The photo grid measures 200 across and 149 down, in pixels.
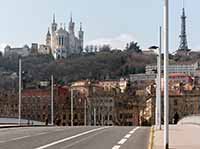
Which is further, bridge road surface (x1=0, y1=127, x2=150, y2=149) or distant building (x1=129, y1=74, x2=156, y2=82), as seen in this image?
distant building (x1=129, y1=74, x2=156, y2=82)

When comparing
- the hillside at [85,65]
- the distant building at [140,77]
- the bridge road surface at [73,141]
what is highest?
the hillside at [85,65]

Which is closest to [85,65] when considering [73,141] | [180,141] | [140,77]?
[140,77]

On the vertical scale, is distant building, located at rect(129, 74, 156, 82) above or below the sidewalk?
above

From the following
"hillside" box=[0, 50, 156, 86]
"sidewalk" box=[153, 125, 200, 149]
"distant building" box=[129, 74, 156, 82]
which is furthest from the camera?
"distant building" box=[129, 74, 156, 82]

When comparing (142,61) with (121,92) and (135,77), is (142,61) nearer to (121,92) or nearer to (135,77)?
(135,77)

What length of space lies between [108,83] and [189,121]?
11637cm

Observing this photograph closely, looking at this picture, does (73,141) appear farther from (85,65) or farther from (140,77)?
(85,65)

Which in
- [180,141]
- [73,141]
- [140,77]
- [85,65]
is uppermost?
[85,65]

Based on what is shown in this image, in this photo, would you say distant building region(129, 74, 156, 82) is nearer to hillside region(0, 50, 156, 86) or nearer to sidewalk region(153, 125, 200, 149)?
hillside region(0, 50, 156, 86)

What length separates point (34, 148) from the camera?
62.0ft

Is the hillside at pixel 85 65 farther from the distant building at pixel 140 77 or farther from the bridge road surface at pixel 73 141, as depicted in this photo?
the bridge road surface at pixel 73 141

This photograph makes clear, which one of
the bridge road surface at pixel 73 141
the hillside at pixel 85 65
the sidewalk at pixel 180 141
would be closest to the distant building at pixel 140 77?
the hillside at pixel 85 65

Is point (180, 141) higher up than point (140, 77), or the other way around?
point (140, 77)

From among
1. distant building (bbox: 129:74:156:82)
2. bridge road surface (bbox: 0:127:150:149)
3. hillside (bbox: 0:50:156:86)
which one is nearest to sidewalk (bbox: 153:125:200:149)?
bridge road surface (bbox: 0:127:150:149)
